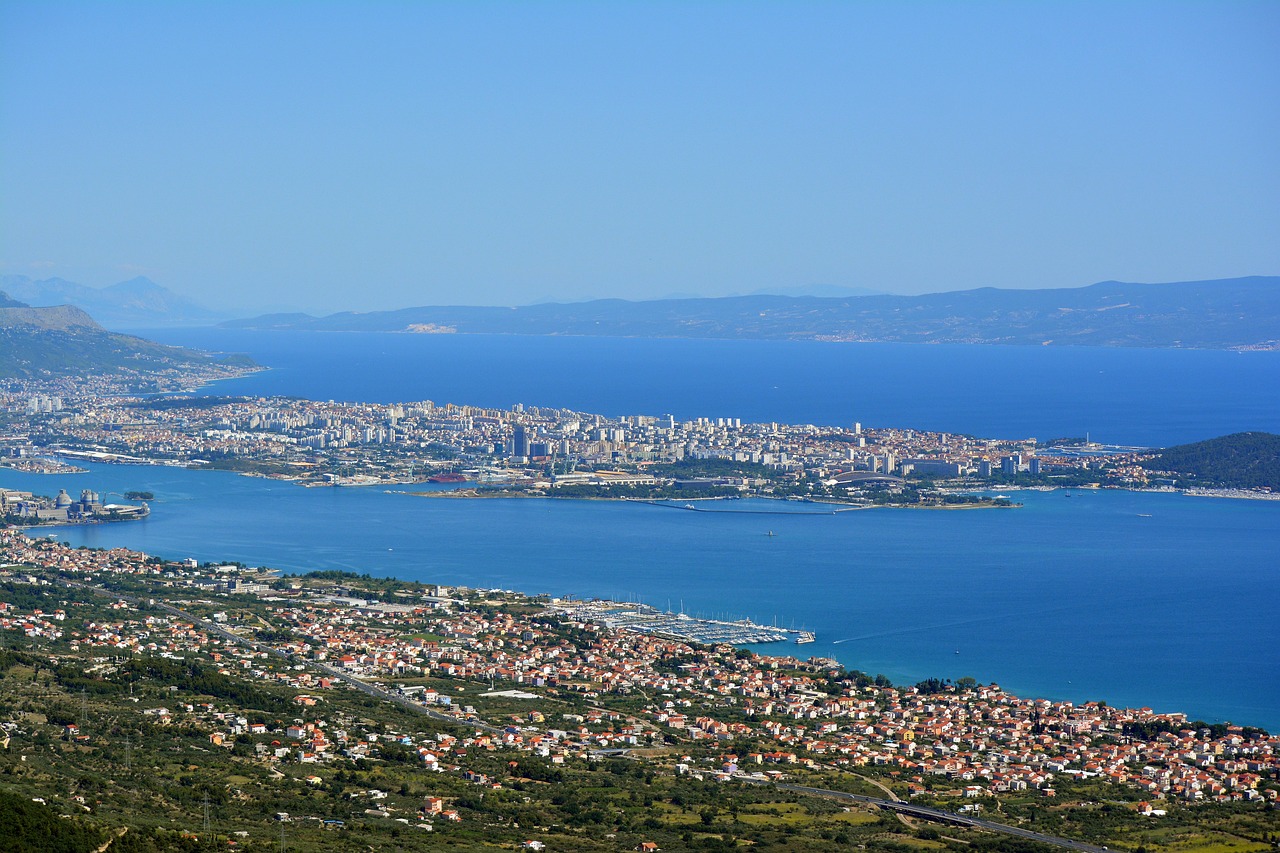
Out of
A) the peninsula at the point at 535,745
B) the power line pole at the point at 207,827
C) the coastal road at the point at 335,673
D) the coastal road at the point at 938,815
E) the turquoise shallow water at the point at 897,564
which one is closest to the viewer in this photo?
the power line pole at the point at 207,827

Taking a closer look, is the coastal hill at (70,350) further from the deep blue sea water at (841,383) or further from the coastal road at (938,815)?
the coastal road at (938,815)

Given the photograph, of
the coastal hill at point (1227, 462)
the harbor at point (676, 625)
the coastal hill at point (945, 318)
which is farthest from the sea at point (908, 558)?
the coastal hill at point (945, 318)

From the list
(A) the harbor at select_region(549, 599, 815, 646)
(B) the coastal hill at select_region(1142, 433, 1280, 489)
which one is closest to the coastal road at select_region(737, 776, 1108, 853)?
(A) the harbor at select_region(549, 599, 815, 646)

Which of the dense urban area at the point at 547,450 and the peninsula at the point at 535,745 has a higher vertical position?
the dense urban area at the point at 547,450

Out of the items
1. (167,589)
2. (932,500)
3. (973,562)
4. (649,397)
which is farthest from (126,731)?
(649,397)

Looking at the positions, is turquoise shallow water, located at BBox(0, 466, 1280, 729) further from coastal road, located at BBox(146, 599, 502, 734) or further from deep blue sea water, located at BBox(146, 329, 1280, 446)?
deep blue sea water, located at BBox(146, 329, 1280, 446)
